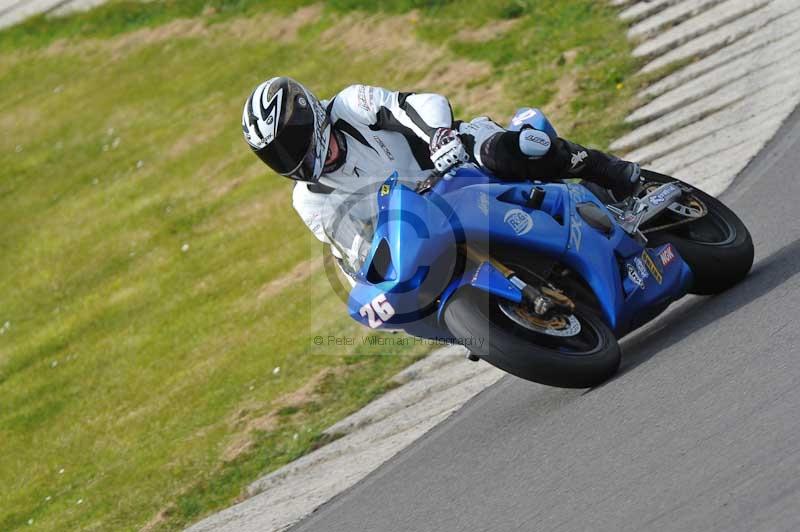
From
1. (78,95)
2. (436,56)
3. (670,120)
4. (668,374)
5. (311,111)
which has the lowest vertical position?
(78,95)

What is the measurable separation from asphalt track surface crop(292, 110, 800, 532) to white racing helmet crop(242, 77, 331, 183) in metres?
1.61

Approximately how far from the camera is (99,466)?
31.4 feet

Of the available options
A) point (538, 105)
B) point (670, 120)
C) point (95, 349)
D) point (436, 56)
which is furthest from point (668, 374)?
point (436, 56)

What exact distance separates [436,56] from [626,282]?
35.0 feet

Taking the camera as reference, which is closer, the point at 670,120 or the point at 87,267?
the point at 670,120

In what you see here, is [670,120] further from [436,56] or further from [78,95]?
[78,95]

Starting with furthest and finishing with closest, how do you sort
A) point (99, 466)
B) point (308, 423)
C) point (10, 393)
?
point (10, 393) < point (99, 466) < point (308, 423)

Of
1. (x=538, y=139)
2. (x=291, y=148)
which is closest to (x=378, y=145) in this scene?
(x=291, y=148)

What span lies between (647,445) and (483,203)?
1.54m

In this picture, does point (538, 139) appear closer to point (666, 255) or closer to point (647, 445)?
point (666, 255)

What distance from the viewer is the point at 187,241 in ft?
50.1

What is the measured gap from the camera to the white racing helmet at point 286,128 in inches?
235

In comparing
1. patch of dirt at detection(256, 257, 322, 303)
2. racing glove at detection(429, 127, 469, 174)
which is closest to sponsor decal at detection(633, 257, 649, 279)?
racing glove at detection(429, 127, 469, 174)

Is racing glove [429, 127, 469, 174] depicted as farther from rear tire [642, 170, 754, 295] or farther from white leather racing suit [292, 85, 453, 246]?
rear tire [642, 170, 754, 295]
